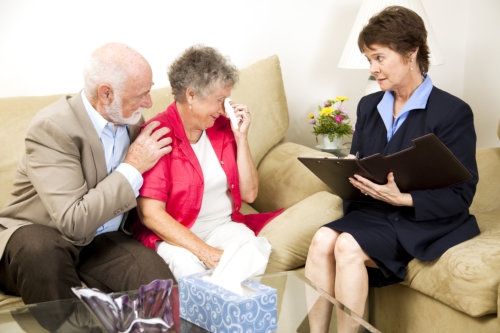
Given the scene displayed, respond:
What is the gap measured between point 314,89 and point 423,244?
1423 mm

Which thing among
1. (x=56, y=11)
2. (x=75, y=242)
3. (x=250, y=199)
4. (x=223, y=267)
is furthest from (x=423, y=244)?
(x=56, y=11)

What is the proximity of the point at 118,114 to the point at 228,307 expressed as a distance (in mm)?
766

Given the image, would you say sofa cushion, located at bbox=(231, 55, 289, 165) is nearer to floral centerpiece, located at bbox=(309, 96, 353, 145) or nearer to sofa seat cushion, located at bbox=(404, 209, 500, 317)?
floral centerpiece, located at bbox=(309, 96, 353, 145)

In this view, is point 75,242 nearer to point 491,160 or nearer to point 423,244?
point 423,244

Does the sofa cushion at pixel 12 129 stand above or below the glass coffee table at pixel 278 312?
above

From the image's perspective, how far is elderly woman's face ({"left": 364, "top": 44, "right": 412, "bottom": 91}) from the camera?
2105 mm

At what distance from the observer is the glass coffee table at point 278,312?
1.54 meters

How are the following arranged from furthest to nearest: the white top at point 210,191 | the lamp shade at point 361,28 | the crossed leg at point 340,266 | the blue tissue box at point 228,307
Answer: the lamp shade at point 361,28
the white top at point 210,191
the crossed leg at point 340,266
the blue tissue box at point 228,307

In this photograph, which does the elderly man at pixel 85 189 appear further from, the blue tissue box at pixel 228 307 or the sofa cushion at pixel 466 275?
the sofa cushion at pixel 466 275

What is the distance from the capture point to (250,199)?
2.32m

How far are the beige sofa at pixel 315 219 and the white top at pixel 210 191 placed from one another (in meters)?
0.16

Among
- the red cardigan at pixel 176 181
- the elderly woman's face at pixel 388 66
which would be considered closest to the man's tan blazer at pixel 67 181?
the red cardigan at pixel 176 181

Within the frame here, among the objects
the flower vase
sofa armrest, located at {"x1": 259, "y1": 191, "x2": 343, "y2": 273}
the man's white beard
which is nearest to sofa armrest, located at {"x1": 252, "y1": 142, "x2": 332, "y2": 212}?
sofa armrest, located at {"x1": 259, "y1": 191, "x2": 343, "y2": 273}

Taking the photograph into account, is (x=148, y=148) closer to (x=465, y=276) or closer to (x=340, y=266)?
(x=340, y=266)
